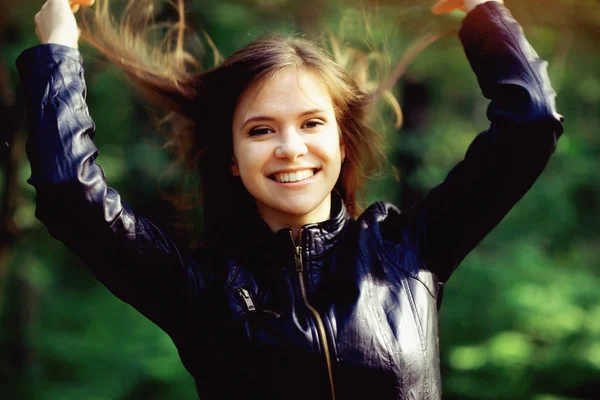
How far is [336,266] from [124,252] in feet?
1.74

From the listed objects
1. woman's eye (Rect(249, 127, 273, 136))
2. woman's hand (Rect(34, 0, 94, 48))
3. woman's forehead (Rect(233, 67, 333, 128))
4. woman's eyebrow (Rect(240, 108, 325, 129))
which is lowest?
woman's eye (Rect(249, 127, 273, 136))

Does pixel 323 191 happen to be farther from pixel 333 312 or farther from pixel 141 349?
pixel 141 349

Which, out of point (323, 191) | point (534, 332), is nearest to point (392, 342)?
point (323, 191)

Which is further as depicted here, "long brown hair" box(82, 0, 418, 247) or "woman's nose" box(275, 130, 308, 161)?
"long brown hair" box(82, 0, 418, 247)

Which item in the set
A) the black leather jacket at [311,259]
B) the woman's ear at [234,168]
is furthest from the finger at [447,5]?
the woman's ear at [234,168]

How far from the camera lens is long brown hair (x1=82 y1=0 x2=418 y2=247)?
6.88 feet

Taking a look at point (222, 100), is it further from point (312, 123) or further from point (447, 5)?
point (447, 5)

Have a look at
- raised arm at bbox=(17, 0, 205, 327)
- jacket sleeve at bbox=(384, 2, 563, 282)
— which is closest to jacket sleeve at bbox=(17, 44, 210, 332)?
raised arm at bbox=(17, 0, 205, 327)

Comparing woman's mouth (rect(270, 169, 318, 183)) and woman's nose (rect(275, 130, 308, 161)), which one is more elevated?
woman's nose (rect(275, 130, 308, 161))

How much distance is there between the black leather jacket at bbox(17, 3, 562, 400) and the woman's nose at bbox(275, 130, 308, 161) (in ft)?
0.63

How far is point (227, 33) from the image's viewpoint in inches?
197

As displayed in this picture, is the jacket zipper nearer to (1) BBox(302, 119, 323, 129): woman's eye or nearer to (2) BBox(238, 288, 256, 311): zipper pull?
(2) BBox(238, 288, 256, 311): zipper pull

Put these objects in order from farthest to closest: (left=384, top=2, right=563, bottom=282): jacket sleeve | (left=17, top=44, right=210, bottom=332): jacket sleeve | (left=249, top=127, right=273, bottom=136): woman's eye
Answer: (left=249, top=127, right=273, bottom=136): woman's eye < (left=384, top=2, right=563, bottom=282): jacket sleeve < (left=17, top=44, right=210, bottom=332): jacket sleeve

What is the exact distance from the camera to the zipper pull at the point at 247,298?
188 centimetres
